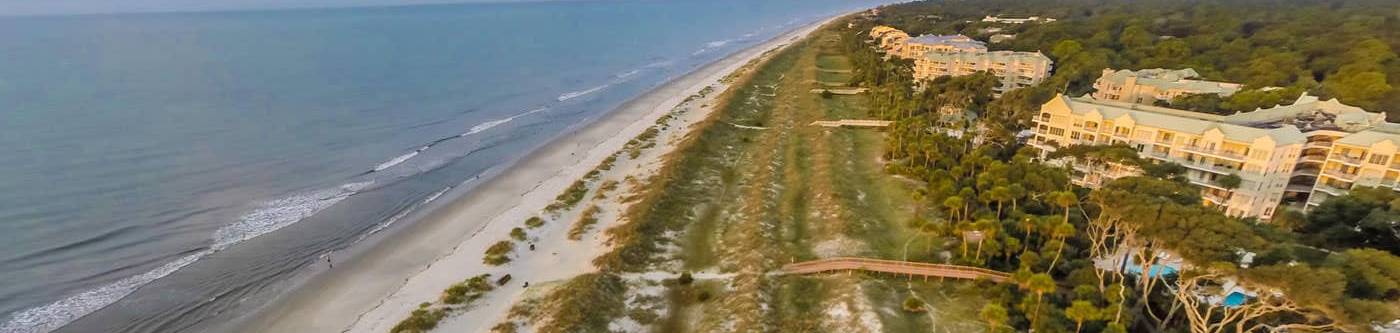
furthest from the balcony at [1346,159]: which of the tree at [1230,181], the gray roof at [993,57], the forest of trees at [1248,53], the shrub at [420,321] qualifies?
the shrub at [420,321]

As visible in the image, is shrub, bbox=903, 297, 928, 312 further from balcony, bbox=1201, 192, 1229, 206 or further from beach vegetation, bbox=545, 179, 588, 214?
beach vegetation, bbox=545, 179, 588, 214

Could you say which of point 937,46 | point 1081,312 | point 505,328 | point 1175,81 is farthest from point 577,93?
point 1081,312

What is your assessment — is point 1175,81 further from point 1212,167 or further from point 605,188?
point 605,188

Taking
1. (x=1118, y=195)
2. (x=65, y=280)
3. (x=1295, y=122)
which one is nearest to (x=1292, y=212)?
(x=1295, y=122)

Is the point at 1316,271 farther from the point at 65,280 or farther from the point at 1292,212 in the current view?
the point at 65,280

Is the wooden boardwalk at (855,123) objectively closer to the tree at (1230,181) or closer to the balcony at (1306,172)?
the tree at (1230,181)

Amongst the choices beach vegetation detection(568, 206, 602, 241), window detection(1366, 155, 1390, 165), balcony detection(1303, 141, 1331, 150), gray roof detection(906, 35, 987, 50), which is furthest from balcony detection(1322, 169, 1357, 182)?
gray roof detection(906, 35, 987, 50)
